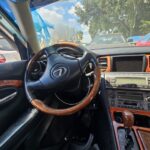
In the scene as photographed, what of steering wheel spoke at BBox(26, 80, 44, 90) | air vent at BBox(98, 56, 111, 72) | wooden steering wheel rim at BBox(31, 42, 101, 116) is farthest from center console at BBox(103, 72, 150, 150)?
steering wheel spoke at BBox(26, 80, 44, 90)

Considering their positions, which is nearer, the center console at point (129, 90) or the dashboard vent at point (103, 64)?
the center console at point (129, 90)

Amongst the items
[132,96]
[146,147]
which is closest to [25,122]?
[146,147]

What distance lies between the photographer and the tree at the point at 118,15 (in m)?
2.18

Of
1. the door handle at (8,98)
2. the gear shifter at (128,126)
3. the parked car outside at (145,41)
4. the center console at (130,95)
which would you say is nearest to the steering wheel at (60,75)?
the door handle at (8,98)

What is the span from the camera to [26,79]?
138 cm

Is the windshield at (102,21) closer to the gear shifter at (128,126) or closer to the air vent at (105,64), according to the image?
the air vent at (105,64)

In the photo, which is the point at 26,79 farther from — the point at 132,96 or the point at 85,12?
the point at 85,12

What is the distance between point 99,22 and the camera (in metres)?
2.26

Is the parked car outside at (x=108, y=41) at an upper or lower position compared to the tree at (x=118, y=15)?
lower

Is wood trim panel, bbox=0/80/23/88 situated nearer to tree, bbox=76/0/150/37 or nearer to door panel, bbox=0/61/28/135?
door panel, bbox=0/61/28/135

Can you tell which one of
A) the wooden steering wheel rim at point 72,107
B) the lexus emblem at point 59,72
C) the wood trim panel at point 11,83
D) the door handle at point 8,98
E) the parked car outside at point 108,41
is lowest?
the parked car outside at point 108,41

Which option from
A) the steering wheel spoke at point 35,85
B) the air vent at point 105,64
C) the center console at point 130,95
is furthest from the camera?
the air vent at point 105,64

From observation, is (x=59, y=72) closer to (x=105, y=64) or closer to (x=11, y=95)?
(x=11, y=95)

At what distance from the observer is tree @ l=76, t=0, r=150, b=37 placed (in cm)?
218
